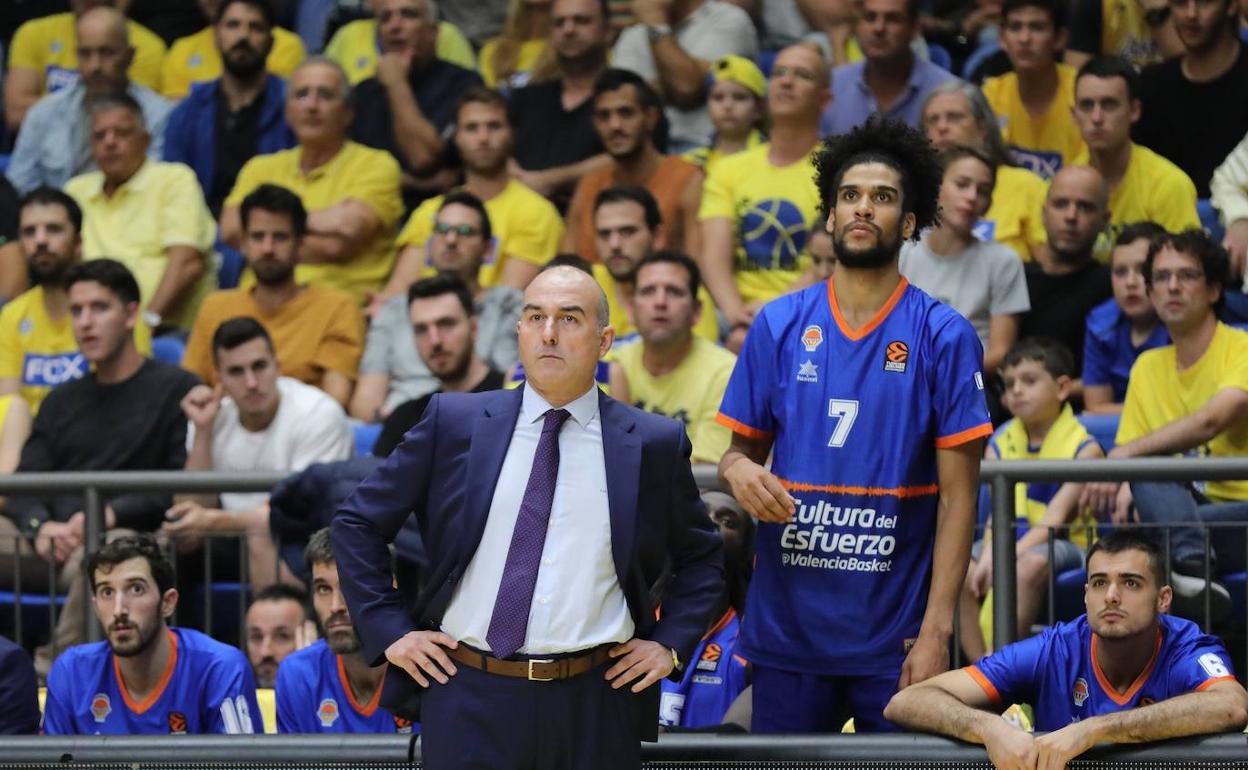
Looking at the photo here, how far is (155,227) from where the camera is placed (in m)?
10.1

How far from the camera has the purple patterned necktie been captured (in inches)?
175

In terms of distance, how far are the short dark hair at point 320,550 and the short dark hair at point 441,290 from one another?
174 centimetres

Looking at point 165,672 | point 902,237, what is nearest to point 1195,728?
point 902,237

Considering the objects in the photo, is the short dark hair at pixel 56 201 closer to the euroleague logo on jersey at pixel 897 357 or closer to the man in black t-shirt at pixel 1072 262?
the man in black t-shirt at pixel 1072 262

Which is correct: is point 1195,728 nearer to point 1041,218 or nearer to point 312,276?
point 1041,218

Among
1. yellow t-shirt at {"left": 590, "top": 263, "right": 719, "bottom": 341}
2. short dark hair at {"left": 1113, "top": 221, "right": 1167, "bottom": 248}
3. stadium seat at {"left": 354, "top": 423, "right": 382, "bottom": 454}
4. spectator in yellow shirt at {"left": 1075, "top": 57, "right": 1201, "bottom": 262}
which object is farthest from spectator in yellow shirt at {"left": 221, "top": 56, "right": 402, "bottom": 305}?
short dark hair at {"left": 1113, "top": 221, "right": 1167, "bottom": 248}

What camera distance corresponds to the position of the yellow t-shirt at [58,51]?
38.7ft

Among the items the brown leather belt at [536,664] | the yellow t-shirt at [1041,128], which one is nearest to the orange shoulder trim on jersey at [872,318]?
the brown leather belt at [536,664]

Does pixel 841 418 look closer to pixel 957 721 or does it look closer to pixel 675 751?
pixel 957 721

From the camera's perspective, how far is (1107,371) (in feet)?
27.7

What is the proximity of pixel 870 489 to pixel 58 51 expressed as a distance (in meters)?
8.25

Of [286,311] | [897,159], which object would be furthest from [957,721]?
[286,311]

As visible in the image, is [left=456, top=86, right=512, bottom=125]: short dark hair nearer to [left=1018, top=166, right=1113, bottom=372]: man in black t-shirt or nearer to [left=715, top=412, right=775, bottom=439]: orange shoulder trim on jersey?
[left=1018, top=166, right=1113, bottom=372]: man in black t-shirt

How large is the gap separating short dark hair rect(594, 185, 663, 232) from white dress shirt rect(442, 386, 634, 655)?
451 centimetres
